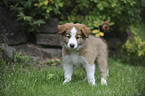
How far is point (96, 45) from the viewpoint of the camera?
4547 mm

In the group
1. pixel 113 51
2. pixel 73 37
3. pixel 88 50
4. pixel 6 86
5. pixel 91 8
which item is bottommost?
pixel 113 51

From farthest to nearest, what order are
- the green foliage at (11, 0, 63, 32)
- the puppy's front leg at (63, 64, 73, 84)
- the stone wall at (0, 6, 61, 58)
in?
1. the stone wall at (0, 6, 61, 58)
2. the green foliage at (11, 0, 63, 32)
3. the puppy's front leg at (63, 64, 73, 84)

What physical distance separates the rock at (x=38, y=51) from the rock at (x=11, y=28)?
27 cm

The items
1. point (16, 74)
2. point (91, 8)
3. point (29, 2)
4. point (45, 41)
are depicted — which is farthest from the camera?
point (91, 8)

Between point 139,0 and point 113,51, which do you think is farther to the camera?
point 113,51

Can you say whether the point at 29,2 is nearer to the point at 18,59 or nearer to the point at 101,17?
the point at 18,59

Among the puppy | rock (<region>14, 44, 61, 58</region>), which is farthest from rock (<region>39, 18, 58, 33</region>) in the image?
the puppy

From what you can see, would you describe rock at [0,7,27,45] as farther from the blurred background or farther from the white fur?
the white fur

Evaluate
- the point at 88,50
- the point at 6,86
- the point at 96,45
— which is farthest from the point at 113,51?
the point at 6,86

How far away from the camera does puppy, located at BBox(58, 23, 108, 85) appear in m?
3.70

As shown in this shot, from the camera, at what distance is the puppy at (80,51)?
3.70 m

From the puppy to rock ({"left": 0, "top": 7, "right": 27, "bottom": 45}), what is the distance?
274 cm

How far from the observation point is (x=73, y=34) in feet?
12.0

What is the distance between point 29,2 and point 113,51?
16.2 feet
